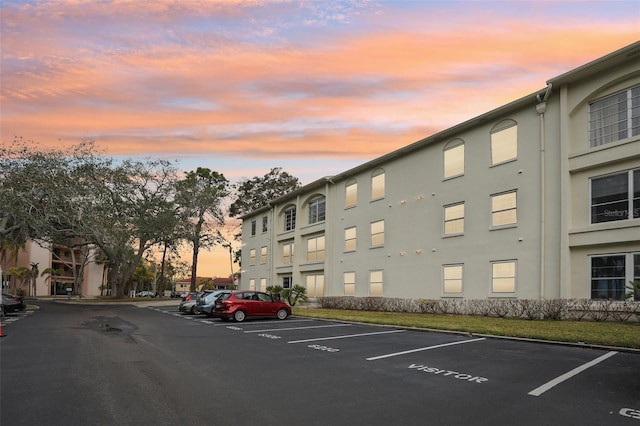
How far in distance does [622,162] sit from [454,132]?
8121 mm

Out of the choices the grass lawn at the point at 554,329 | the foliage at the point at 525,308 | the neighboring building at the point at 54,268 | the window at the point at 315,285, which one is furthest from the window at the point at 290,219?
the neighboring building at the point at 54,268

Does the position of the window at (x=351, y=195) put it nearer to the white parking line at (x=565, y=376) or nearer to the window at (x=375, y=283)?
the window at (x=375, y=283)

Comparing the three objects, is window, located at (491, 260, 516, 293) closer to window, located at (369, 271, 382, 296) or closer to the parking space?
window, located at (369, 271, 382, 296)

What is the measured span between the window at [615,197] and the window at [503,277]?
3822 mm

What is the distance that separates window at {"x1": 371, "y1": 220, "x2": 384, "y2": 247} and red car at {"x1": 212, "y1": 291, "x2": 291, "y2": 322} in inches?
335

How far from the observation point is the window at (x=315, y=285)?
3634 cm

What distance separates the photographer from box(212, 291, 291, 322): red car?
2191 centimetres

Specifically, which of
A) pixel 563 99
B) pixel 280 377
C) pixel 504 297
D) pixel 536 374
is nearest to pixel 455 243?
pixel 504 297

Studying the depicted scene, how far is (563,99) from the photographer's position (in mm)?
19281

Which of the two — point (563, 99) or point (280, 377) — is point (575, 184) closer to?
point (563, 99)

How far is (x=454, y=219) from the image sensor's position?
2406cm

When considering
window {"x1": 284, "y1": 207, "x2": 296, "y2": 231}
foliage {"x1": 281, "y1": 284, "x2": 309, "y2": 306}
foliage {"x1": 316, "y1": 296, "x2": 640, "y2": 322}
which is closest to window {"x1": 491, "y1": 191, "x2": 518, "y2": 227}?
foliage {"x1": 316, "y1": 296, "x2": 640, "y2": 322}

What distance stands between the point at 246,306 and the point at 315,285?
50.0 feet

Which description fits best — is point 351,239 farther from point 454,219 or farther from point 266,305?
point 266,305
